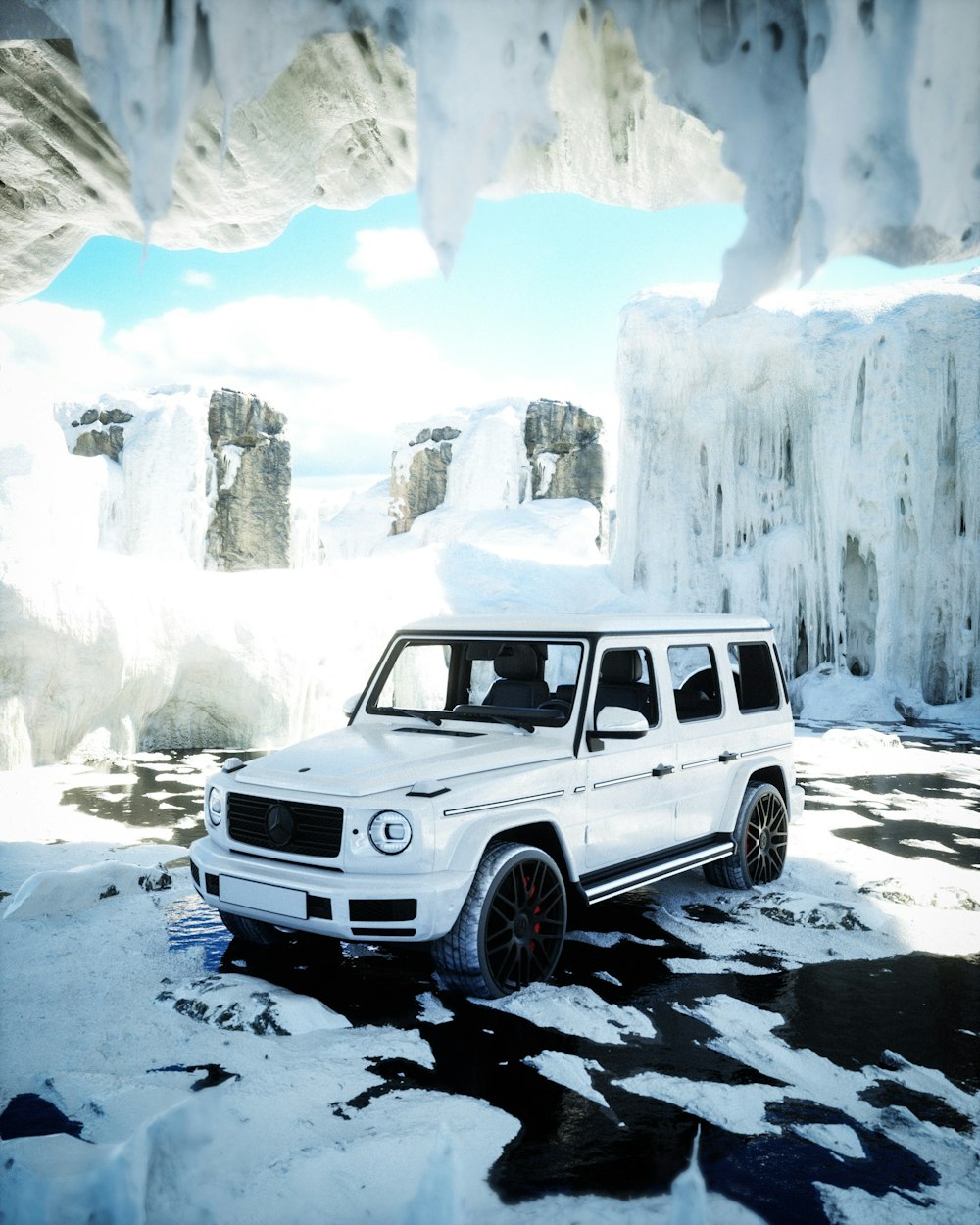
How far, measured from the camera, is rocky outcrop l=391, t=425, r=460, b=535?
44.3m

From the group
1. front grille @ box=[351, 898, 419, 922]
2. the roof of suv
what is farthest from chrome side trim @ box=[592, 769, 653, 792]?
front grille @ box=[351, 898, 419, 922]

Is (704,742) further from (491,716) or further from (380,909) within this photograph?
(380,909)

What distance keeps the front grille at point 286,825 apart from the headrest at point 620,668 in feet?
6.51

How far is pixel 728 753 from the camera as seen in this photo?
550cm

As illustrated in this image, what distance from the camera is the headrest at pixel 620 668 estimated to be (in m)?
5.19

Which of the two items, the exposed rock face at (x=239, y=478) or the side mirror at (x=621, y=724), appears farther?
the exposed rock face at (x=239, y=478)

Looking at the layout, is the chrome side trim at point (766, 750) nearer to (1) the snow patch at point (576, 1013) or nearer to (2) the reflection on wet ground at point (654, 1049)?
(2) the reflection on wet ground at point (654, 1049)

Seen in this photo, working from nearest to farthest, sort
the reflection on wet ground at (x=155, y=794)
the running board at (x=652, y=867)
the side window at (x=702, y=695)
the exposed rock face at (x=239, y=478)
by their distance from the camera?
the running board at (x=652, y=867)
the side window at (x=702, y=695)
the reflection on wet ground at (x=155, y=794)
the exposed rock face at (x=239, y=478)

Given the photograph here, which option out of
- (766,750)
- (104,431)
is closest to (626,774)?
(766,750)

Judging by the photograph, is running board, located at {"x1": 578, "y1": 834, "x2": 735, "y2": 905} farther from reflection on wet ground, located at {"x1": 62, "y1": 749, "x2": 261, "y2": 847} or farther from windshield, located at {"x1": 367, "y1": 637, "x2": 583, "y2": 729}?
reflection on wet ground, located at {"x1": 62, "y1": 749, "x2": 261, "y2": 847}

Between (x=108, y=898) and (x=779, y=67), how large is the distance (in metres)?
5.49

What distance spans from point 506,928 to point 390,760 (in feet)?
2.98

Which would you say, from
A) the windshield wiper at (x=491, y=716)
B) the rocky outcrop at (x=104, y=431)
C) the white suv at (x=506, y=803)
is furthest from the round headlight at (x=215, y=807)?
the rocky outcrop at (x=104, y=431)

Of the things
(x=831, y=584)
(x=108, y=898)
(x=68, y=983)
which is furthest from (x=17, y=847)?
(x=831, y=584)
